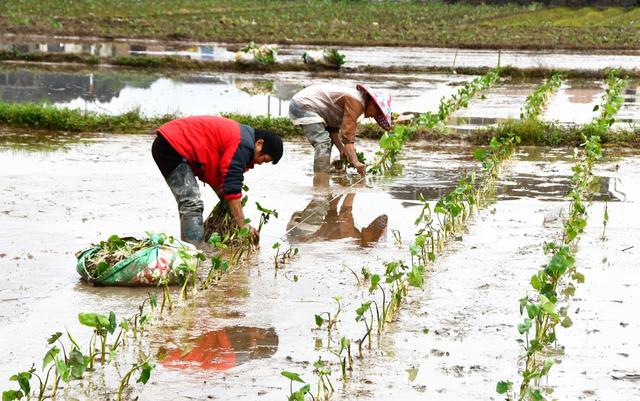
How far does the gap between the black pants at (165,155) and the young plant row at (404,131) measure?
134 inches

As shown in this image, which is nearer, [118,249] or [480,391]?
[480,391]

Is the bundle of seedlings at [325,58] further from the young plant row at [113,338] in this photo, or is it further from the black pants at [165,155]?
the black pants at [165,155]

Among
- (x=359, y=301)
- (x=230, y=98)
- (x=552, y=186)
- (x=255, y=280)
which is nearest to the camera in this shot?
(x=359, y=301)

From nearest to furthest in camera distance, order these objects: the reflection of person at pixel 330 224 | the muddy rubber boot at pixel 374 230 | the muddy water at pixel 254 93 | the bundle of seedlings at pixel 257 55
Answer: the muddy rubber boot at pixel 374 230 → the reflection of person at pixel 330 224 → the muddy water at pixel 254 93 → the bundle of seedlings at pixel 257 55

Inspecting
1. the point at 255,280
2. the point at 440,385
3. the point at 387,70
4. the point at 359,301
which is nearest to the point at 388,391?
the point at 440,385

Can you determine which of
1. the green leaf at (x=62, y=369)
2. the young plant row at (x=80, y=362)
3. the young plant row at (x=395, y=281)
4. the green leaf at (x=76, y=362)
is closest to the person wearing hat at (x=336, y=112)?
the young plant row at (x=395, y=281)

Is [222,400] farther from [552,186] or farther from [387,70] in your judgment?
[387,70]

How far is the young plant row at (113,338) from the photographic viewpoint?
4750 mm

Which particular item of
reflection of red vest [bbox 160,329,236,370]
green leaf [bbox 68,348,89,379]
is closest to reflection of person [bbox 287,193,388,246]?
reflection of red vest [bbox 160,329,236,370]

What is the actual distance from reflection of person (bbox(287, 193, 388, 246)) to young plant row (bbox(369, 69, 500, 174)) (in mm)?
1238

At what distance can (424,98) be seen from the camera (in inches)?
685

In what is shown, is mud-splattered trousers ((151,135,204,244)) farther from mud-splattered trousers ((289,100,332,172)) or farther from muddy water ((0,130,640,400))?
mud-splattered trousers ((289,100,332,172))

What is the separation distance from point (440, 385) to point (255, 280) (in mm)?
2129

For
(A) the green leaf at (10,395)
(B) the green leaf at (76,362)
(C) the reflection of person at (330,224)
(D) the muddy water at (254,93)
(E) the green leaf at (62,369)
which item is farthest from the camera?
(D) the muddy water at (254,93)
